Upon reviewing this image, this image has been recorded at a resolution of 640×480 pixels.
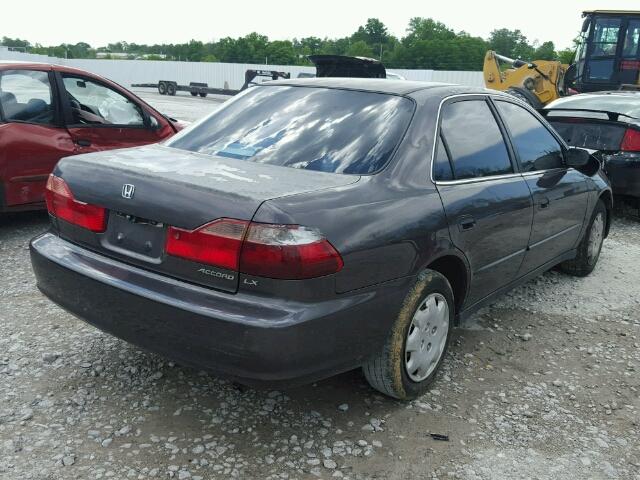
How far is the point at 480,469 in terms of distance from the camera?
2.65 m

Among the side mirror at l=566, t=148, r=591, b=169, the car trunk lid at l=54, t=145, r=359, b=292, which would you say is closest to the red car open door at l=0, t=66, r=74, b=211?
the car trunk lid at l=54, t=145, r=359, b=292

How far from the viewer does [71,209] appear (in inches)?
116

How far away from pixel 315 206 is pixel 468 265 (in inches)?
46.4

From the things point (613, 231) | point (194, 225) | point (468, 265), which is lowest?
point (613, 231)

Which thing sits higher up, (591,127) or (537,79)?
(537,79)

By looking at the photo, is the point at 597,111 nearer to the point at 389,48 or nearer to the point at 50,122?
the point at 50,122

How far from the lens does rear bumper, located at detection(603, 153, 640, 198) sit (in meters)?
6.86

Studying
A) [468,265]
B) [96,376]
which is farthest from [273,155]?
[96,376]

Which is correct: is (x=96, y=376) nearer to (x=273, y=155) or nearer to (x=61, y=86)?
(x=273, y=155)

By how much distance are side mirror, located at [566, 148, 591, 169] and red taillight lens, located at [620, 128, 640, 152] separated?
294 centimetres

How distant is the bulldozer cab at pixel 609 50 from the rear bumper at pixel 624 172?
848 centimetres

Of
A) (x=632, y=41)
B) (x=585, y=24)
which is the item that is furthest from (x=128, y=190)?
(x=632, y=41)

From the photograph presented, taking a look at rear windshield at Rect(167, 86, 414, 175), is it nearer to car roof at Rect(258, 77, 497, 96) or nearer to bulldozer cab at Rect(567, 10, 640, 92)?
car roof at Rect(258, 77, 497, 96)

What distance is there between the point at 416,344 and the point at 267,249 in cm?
109
